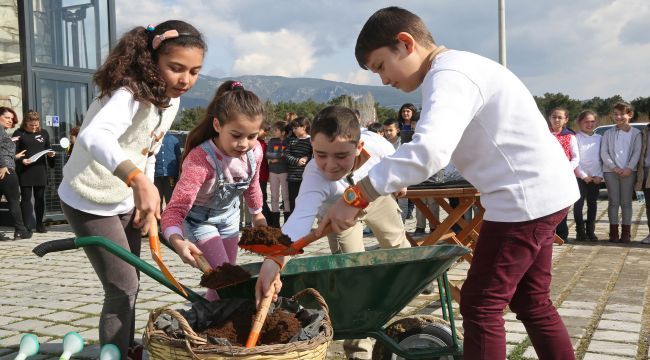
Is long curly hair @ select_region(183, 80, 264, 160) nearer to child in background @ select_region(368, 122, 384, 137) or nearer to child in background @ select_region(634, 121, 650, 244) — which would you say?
child in background @ select_region(368, 122, 384, 137)

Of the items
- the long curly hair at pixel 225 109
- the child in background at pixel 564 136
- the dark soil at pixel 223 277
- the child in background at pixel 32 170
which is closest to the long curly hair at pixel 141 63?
the long curly hair at pixel 225 109

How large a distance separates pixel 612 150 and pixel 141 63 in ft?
23.7

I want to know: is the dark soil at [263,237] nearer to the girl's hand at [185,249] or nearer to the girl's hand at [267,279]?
the girl's hand at [267,279]

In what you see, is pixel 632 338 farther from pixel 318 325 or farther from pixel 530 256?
pixel 318 325

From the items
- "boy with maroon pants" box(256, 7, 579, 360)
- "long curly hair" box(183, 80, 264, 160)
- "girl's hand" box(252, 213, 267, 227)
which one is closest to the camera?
"boy with maroon pants" box(256, 7, 579, 360)

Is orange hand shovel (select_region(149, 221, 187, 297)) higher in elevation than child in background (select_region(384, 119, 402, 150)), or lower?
lower

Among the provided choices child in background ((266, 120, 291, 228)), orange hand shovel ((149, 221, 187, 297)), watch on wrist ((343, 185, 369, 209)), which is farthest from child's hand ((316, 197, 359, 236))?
child in background ((266, 120, 291, 228))

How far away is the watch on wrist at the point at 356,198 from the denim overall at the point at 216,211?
48.7 inches

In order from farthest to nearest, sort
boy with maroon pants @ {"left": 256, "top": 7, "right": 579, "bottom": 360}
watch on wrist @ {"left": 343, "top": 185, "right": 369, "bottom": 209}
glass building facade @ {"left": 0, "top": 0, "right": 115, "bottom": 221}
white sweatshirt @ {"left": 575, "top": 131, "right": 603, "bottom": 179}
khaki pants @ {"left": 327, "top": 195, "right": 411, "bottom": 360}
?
glass building facade @ {"left": 0, "top": 0, "right": 115, "bottom": 221} < white sweatshirt @ {"left": 575, "top": 131, "right": 603, "bottom": 179} < khaki pants @ {"left": 327, "top": 195, "right": 411, "bottom": 360} < boy with maroon pants @ {"left": 256, "top": 7, "right": 579, "bottom": 360} < watch on wrist @ {"left": 343, "top": 185, "right": 369, "bottom": 209}

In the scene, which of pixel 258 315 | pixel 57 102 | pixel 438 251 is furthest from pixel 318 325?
pixel 57 102

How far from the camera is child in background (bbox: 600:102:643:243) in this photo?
8.48 metres

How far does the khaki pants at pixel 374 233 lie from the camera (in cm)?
354

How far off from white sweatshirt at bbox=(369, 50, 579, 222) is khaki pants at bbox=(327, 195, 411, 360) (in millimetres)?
1251

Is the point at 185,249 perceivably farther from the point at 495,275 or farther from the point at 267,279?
the point at 495,275
